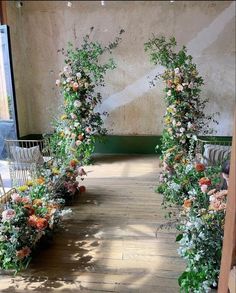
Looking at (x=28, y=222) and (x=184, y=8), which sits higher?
(x=184, y=8)

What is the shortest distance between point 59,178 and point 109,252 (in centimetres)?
120

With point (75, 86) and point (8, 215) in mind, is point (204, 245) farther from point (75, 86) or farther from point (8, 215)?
point (75, 86)

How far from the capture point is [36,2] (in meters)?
5.57

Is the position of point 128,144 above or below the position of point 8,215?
below

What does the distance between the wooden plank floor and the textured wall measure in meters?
2.57

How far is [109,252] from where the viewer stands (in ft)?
8.18

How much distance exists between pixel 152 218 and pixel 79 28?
431cm

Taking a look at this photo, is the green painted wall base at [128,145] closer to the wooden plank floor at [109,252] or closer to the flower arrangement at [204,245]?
the wooden plank floor at [109,252]

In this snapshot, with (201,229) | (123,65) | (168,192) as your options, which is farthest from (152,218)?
(123,65)

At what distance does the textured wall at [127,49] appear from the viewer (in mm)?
5367

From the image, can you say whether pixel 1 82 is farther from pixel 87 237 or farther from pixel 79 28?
pixel 87 237

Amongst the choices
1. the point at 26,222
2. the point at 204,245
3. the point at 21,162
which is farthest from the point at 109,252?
the point at 21,162

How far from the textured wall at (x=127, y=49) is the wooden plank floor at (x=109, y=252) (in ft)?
8.43

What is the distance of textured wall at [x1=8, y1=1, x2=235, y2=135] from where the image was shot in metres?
5.37
